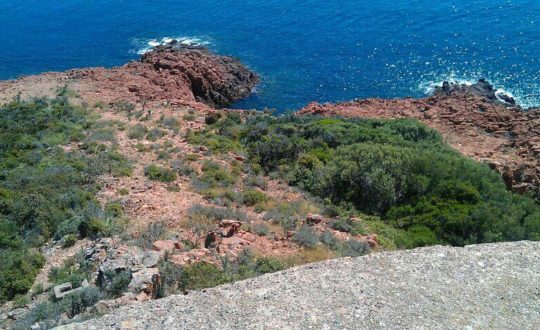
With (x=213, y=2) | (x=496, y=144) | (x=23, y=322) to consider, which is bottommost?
(x=496, y=144)

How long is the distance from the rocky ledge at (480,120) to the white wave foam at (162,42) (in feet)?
54.3

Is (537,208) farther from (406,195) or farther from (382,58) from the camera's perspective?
(382,58)

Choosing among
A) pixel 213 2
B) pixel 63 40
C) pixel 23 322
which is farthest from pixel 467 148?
pixel 63 40

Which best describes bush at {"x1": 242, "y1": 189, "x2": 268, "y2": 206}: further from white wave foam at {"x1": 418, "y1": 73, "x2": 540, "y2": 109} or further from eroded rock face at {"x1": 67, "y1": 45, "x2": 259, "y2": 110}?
white wave foam at {"x1": 418, "y1": 73, "x2": 540, "y2": 109}

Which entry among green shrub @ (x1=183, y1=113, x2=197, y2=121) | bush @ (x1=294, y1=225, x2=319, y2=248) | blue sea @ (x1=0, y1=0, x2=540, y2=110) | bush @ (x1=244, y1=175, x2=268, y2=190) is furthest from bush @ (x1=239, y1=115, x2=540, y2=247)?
blue sea @ (x1=0, y1=0, x2=540, y2=110)

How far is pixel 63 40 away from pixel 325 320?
162 ft

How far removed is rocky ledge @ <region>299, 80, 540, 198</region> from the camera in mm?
26328

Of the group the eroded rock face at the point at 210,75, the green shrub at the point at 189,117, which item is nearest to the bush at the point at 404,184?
the green shrub at the point at 189,117

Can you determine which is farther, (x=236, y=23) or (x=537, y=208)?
(x=236, y=23)

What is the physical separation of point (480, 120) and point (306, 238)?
21.3 m

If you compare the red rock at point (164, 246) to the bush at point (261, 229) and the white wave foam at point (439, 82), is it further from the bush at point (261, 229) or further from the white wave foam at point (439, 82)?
the white wave foam at point (439, 82)

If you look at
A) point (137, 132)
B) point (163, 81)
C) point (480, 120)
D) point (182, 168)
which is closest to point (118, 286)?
point (182, 168)

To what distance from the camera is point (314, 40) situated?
1848 inches

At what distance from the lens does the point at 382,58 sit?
43.2m
